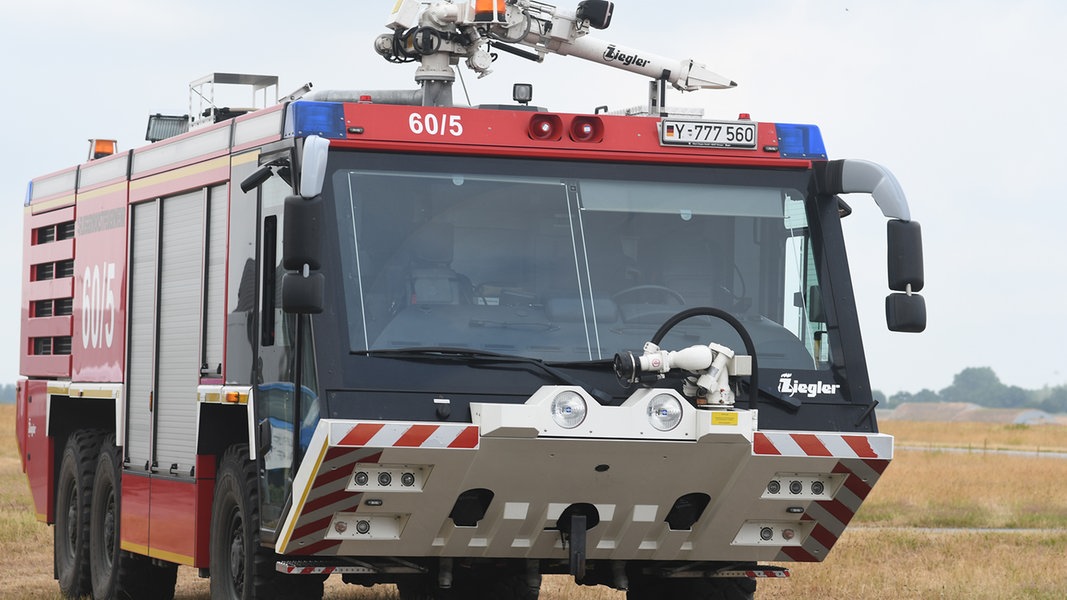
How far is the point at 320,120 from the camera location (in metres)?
9.01

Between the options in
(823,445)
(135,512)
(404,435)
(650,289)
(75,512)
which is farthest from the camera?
(75,512)

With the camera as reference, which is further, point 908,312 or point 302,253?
point 908,312

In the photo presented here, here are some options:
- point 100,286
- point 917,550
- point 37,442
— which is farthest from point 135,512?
point 917,550

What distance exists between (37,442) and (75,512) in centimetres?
104

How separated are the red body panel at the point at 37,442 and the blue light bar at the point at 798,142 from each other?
22.6 ft

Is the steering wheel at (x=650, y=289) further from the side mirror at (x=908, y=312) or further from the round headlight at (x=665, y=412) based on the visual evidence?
the side mirror at (x=908, y=312)

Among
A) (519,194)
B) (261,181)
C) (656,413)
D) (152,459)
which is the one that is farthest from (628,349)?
(152,459)

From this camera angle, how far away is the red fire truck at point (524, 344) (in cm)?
869

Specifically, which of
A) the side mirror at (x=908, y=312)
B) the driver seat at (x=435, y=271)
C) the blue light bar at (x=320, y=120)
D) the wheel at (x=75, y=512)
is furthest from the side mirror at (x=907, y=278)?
the wheel at (x=75, y=512)

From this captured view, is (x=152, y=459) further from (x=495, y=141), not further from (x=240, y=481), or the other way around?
(x=495, y=141)

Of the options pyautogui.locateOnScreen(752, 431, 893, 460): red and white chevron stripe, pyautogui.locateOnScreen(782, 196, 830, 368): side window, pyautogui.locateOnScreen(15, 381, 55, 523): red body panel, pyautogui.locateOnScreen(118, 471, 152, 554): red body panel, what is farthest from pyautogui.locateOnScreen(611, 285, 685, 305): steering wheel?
pyautogui.locateOnScreen(15, 381, 55, 523): red body panel

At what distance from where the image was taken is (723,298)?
30.9 feet

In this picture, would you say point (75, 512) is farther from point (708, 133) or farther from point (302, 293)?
point (708, 133)

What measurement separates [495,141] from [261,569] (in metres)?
2.50
